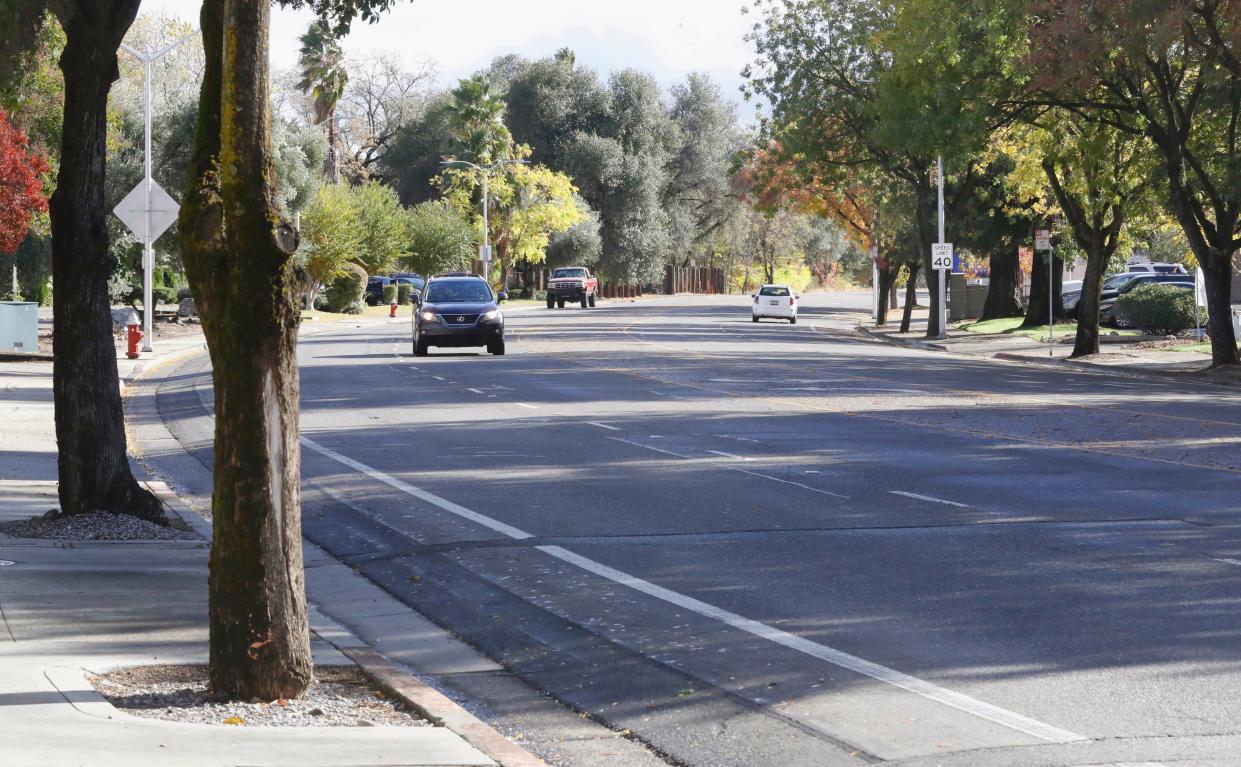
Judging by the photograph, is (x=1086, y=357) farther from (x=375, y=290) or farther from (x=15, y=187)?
(x=375, y=290)

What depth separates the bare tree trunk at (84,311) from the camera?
12.2m

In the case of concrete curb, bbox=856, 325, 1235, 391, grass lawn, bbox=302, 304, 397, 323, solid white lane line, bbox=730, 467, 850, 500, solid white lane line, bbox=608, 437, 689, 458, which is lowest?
concrete curb, bbox=856, 325, 1235, 391

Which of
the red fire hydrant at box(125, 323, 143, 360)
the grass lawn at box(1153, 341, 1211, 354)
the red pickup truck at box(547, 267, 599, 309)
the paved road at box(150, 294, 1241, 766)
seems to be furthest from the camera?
the red pickup truck at box(547, 267, 599, 309)

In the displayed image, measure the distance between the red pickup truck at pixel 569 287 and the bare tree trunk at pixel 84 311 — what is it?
71512mm

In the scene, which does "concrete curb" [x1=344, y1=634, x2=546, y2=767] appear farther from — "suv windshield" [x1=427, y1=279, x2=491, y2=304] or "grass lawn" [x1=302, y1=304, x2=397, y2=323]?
"grass lawn" [x1=302, y1=304, x2=397, y2=323]

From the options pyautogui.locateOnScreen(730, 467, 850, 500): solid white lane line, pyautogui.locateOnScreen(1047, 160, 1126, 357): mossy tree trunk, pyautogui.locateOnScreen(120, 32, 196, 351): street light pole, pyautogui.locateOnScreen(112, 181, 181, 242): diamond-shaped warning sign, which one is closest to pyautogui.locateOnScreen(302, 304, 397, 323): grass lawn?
pyautogui.locateOnScreen(120, 32, 196, 351): street light pole

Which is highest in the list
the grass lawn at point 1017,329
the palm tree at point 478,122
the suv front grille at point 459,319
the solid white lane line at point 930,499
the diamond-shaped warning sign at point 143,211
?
the palm tree at point 478,122

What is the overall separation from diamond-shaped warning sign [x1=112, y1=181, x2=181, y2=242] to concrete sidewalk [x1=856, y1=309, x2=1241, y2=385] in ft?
66.8

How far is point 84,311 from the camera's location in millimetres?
12195

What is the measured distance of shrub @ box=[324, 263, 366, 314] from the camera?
6969cm

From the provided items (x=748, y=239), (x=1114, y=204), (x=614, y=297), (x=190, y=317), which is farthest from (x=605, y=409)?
(x=748, y=239)

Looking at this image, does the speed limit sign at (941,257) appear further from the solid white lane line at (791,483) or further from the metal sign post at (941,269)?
the solid white lane line at (791,483)

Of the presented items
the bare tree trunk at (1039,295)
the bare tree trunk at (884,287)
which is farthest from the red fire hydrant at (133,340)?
the bare tree trunk at (884,287)

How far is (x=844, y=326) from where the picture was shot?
65.6 m
